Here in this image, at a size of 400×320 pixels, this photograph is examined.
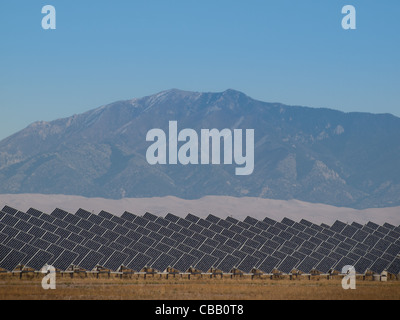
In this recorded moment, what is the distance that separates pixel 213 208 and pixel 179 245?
120780mm

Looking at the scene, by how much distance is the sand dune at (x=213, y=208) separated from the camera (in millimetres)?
167750

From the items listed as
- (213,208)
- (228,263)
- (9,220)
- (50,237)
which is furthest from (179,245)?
(213,208)

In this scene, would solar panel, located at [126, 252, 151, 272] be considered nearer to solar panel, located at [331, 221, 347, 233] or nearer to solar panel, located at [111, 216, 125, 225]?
solar panel, located at [111, 216, 125, 225]

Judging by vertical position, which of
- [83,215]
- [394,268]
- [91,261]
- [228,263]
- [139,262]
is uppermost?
[91,261]

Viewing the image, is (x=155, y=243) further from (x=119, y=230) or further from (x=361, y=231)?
(x=361, y=231)

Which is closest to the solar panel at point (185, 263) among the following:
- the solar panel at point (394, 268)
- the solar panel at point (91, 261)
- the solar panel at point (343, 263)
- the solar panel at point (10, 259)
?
the solar panel at point (91, 261)

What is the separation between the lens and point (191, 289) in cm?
4259

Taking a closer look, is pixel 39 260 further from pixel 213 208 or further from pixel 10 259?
pixel 213 208

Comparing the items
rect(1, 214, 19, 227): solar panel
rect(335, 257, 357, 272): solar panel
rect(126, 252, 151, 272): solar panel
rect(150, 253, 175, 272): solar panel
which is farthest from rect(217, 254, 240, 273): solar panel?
rect(1, 214, 19, 227): solar panel

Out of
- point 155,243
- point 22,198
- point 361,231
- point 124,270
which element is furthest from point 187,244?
point 22,198

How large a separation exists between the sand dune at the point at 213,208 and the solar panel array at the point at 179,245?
329 ft

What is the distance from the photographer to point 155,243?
179 ft
